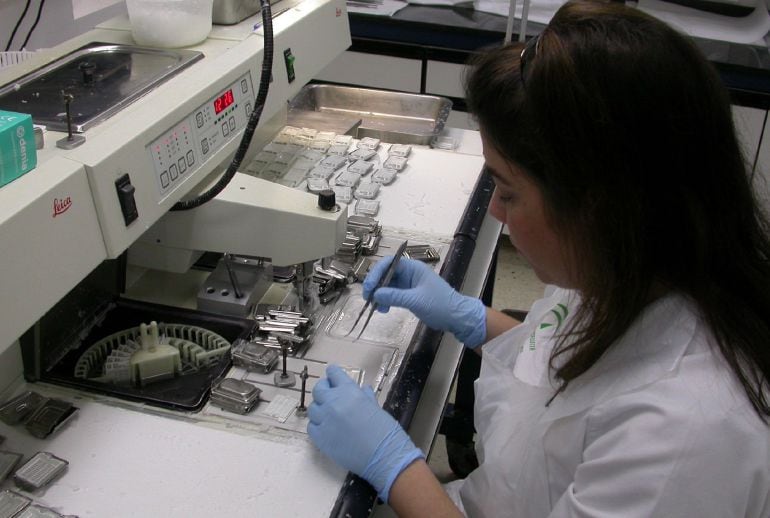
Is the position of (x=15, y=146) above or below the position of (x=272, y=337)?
above

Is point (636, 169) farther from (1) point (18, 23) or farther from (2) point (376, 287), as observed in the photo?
(1) point (18, 23)


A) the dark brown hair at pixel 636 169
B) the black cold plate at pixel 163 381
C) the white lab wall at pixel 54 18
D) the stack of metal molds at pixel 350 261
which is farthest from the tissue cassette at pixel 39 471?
the white lab wall at pixel 54 18

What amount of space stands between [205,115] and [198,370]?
427 mm

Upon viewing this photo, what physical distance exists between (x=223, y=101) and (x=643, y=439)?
862 mm

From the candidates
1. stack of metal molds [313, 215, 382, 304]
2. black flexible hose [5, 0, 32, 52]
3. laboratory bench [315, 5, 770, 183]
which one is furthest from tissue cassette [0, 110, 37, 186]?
laboratory bench [315, 5, 770, 183]

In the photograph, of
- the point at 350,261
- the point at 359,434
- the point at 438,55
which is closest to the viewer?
the point at 359,434

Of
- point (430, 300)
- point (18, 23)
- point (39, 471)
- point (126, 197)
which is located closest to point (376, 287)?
point (430, 300)

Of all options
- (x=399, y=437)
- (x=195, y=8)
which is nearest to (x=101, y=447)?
(x=399, y=437)

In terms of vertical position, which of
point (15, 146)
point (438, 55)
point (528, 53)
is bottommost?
point (438, 55)

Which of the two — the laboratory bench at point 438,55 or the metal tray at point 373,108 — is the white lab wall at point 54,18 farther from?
the laboratory bench at point 438,55

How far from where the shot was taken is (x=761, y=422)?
2.52ft

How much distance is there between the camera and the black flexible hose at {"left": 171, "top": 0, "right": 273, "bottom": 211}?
1208 millimetres

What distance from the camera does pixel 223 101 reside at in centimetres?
123

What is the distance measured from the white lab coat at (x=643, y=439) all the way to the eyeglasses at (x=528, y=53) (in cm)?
33
